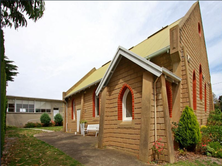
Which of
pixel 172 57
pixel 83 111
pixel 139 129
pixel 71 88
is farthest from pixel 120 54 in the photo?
pixel 71 88

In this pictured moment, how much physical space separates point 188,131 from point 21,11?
1168 cm

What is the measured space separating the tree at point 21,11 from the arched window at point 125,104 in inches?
292

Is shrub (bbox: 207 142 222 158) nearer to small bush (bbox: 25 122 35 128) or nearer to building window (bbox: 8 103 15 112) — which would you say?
small bush (bbox: 25 122 35 128)

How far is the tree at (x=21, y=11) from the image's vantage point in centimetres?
935

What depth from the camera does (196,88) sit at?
9.92m

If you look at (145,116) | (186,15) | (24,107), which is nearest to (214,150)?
(145,116)

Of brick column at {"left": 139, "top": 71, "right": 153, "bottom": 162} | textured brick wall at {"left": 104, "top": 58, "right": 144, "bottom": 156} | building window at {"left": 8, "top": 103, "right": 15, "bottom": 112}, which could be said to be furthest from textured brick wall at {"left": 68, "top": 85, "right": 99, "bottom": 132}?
building window at {"left": 8, "top": 103, "right": 15, "bottom": 112}

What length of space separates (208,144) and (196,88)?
12.7 feet

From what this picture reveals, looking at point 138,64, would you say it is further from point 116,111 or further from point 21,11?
point 21,11

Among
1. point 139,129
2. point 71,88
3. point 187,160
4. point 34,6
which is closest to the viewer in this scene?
point 187,160

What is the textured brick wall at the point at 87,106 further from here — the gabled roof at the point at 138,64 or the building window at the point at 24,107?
the building window at the point at 24,107

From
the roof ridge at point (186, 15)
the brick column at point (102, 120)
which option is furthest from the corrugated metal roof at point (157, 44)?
the brick column at point (102, 120)

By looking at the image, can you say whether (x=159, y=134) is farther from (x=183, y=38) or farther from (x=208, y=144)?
(x=183, y=38)

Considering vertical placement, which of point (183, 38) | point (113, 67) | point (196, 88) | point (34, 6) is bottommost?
point (196, 88)
